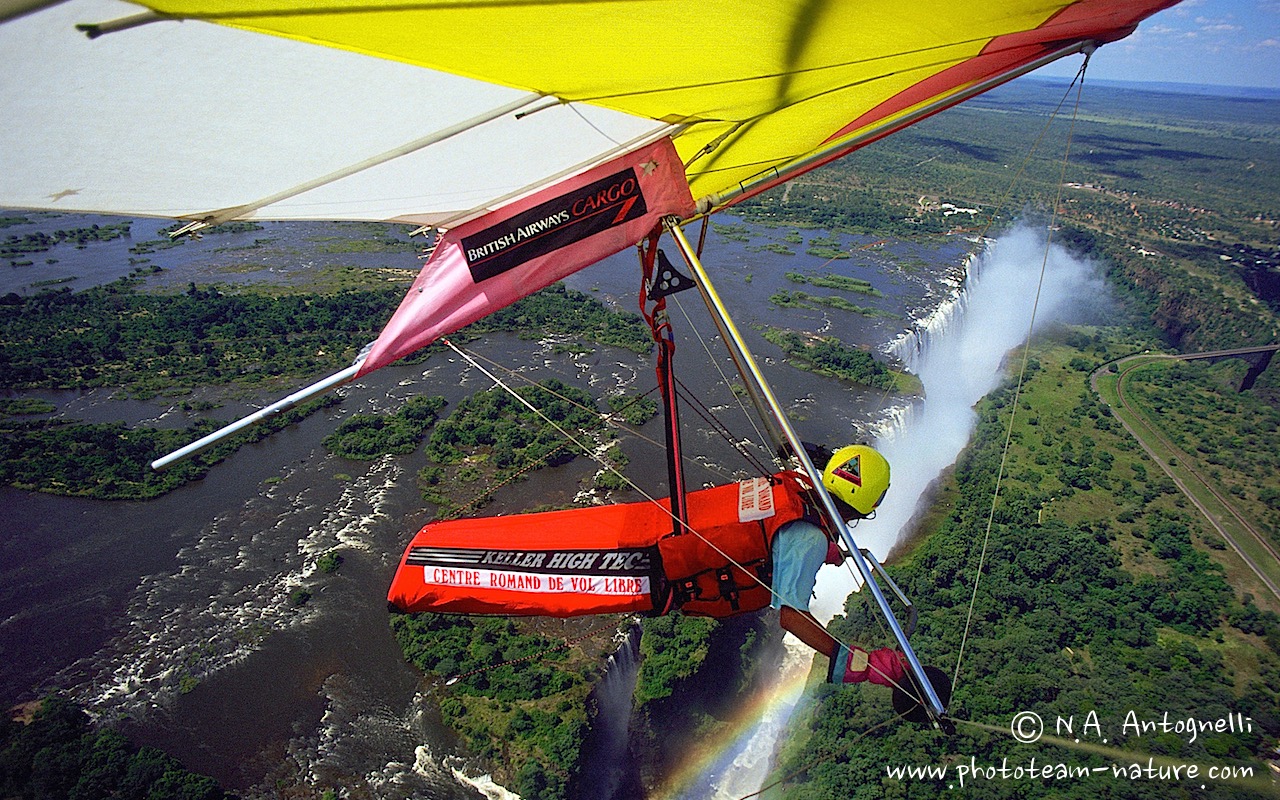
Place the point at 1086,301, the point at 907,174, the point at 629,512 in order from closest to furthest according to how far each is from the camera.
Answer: the point at 629,512 → the point at 1086,301 → the point at 907,174

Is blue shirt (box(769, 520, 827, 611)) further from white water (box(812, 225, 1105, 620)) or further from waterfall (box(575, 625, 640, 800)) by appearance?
white water (box(812, 225, 1105, 620))

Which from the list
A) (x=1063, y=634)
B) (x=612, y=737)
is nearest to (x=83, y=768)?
(x=612, y=737)

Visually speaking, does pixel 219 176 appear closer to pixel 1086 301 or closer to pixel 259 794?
pixel 259 794

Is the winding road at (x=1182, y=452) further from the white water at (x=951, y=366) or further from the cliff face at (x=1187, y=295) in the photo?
the white water at (x=951, y=366)

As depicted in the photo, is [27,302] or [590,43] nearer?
[590,43]

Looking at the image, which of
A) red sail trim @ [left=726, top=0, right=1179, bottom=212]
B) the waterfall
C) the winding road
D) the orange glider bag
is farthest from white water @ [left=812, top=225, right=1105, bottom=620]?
the orange glider bag

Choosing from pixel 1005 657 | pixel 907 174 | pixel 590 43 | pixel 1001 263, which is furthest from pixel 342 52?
pixel 907 174

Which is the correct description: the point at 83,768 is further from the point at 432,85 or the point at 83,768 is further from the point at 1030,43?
the point at 1030,43
